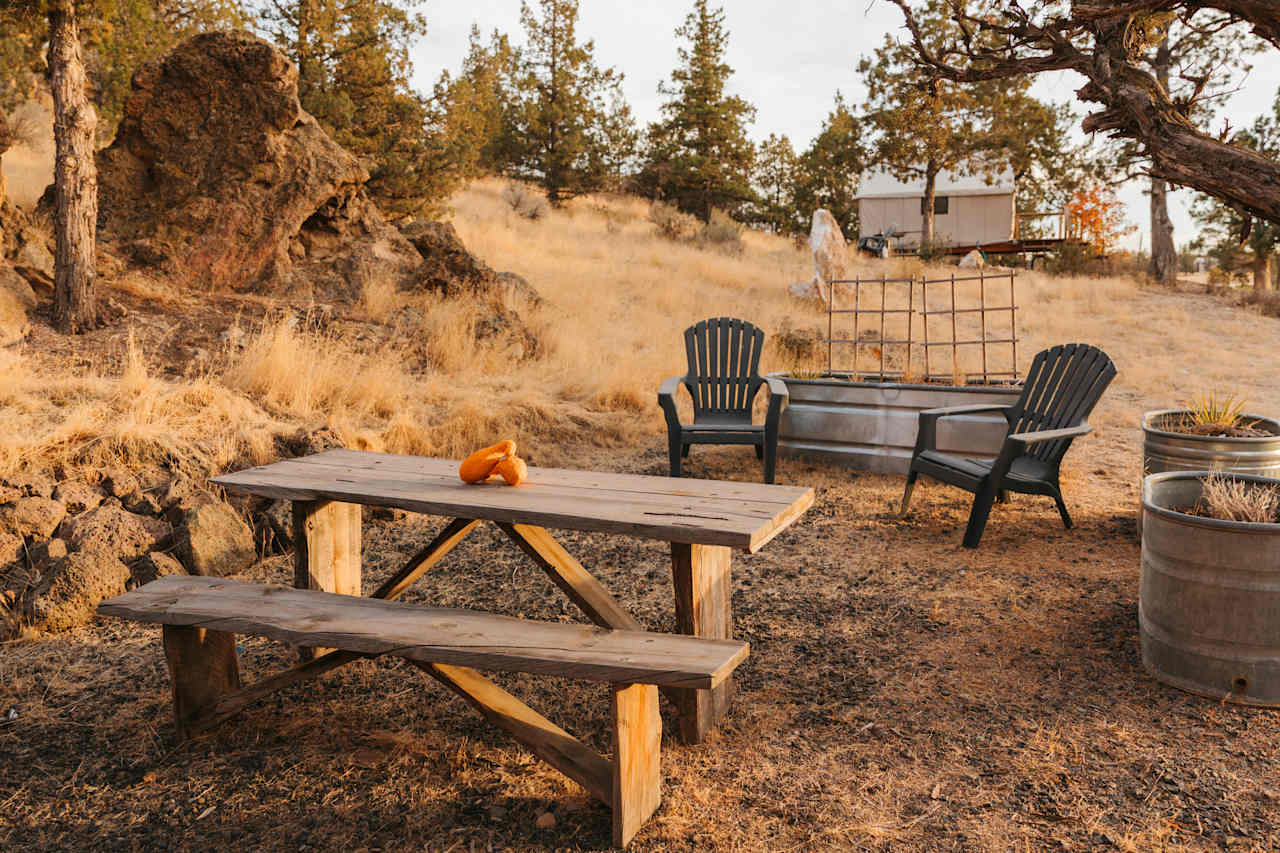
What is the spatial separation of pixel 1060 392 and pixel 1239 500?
1.68 meters

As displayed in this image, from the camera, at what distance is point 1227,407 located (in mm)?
3807

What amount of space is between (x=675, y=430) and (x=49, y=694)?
3.22 metres

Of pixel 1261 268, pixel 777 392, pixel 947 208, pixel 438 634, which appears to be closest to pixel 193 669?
pixel 438 634

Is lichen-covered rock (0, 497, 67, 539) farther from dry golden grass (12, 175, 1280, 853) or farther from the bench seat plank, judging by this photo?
the bench seat plank

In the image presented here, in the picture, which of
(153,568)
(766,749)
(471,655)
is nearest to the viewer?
(471,655)

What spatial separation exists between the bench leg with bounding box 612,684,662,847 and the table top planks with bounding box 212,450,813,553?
394 millimetres

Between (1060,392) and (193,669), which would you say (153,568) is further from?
(1060,392)

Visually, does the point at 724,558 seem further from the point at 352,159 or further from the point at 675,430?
the point at 352,159

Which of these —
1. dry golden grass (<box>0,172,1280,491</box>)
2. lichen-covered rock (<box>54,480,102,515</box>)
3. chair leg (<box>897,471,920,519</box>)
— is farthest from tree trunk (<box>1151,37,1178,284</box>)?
lichen-covered rock (<box>54,480,102,515</box>)

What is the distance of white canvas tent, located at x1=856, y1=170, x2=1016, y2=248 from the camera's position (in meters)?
22.4

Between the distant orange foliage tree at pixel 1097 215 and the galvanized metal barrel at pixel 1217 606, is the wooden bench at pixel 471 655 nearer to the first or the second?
the galvanized metal barrel at pixel 1217 606

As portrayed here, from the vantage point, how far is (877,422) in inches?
209

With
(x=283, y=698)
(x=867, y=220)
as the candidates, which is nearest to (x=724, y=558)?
(x=283, y=698)

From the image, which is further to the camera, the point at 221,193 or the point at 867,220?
the point at 867,220
